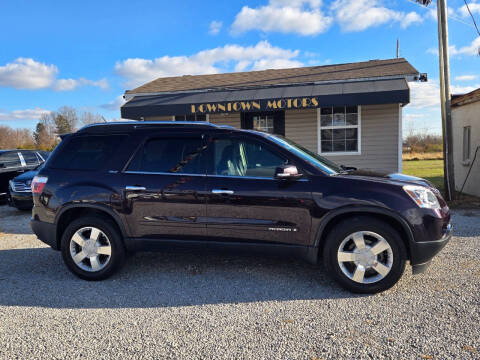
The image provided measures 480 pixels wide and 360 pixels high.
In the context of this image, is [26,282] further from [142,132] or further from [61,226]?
[142,132]

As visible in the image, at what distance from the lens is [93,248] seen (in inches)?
161

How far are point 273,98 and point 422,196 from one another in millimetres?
6945

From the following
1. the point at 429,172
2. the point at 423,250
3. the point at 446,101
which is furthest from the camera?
the point at 429,172

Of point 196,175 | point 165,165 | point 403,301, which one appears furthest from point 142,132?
point 403,301

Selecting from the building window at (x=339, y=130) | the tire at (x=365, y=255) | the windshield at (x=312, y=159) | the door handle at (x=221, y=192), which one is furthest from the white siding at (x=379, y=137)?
the door handle at (x=221, y=192)

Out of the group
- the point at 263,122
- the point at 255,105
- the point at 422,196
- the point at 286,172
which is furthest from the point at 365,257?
the point at 263,122

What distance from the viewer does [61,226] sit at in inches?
168

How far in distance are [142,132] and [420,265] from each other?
11.0 ft

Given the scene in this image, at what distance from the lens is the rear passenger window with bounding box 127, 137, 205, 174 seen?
400cm

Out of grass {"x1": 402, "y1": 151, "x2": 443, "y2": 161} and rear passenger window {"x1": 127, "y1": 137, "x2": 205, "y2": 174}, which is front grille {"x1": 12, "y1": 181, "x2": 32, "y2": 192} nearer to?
rear passenger window {"x1": 127, "y1": 137, "x2": 205, "y2": 174}

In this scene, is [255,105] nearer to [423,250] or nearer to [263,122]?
[263,122]

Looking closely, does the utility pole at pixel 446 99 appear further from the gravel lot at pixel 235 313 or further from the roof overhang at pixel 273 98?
the gravel lot at pixel 235 313

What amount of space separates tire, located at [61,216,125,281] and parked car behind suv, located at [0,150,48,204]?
24.4 ft

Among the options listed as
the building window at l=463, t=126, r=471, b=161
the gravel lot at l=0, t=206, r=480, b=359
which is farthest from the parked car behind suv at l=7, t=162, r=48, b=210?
the building window at l=463, t=126, r=471, b=161
